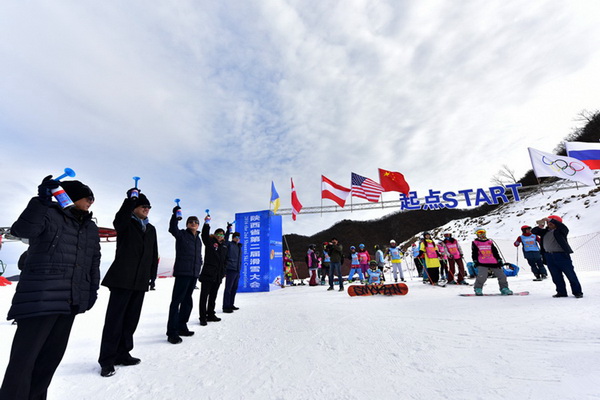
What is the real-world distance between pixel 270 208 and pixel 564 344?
33.9 ft

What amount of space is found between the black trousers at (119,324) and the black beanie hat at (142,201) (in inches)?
34.6

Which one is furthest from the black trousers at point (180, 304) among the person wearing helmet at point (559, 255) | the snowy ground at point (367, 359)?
the person wearing helmet at point (559, 255)

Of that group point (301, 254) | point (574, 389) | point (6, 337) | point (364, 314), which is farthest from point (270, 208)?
point (301, 254)

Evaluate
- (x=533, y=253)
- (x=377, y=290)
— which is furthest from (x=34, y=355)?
(x=533, y=253)

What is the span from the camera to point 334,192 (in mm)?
15047

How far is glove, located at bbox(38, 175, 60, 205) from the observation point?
1.67m

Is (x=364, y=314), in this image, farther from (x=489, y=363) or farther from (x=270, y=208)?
(x=270, y=208)

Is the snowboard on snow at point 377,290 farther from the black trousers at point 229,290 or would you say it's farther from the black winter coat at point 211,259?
the black winter coat at point 211,259

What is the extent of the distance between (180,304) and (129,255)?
4.45ft

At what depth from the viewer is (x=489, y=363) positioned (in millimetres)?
2160

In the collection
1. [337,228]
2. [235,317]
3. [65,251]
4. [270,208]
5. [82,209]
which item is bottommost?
[235,317]

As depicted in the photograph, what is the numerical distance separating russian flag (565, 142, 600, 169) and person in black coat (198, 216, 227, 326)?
16994 mm

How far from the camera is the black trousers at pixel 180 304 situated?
3.40 meters

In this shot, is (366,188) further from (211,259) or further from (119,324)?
(119,324)
